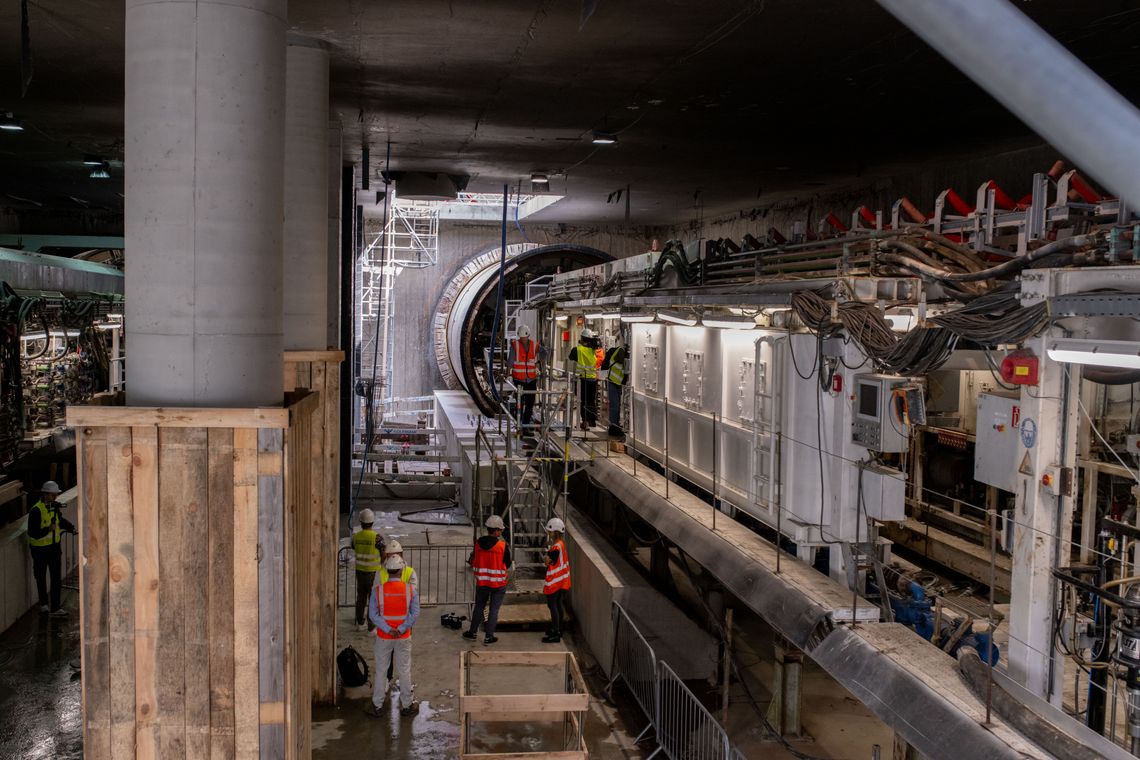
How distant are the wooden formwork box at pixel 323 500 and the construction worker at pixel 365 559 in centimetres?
195

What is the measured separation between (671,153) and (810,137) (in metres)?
2.51

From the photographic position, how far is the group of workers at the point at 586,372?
617 inches

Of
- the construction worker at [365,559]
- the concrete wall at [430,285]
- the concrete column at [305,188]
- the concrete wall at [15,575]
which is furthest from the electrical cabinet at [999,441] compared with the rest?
the concrete wall at [430,285]

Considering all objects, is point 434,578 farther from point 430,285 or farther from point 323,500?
point 430,285

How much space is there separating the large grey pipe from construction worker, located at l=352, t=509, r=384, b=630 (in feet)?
32.8

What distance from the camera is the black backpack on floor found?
394 inches

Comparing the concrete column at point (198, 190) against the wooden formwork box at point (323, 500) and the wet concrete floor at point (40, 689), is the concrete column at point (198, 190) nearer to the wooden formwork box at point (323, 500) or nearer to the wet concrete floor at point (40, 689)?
the wooden formwork box at point (323, 500)

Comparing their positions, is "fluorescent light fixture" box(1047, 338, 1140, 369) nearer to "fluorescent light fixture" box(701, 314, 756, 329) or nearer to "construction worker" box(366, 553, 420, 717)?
"fluorescent light fixture" box(701, 314, 756, 329)

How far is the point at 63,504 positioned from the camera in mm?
13766

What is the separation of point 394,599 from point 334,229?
7.42 meters

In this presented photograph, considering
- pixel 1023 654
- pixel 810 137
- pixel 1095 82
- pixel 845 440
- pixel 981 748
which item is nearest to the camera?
pixel 1095 82

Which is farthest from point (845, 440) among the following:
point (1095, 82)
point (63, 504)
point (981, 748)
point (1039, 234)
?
point (63, 504)

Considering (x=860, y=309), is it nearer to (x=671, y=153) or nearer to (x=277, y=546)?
(x=277, y=546)

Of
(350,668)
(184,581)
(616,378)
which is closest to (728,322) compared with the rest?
(350,668)
